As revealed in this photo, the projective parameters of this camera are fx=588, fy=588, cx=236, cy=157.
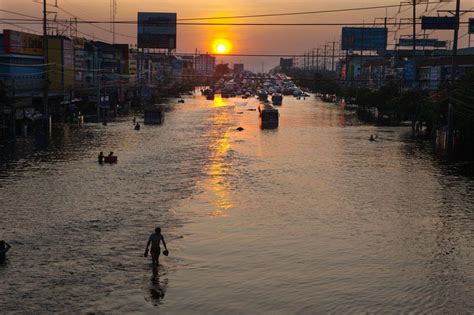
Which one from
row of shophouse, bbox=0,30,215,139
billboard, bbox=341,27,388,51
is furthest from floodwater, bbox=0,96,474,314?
billboard, bbox=341,27,388,51

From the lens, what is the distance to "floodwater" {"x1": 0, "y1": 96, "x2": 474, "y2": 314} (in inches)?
793

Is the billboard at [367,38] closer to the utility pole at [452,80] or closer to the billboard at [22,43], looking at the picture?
the billboard at [22,43]

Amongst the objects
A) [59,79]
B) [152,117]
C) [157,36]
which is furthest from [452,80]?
[157,36]

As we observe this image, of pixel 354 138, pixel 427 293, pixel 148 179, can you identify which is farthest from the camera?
pixel 354 138

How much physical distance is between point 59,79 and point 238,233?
78.5 meters

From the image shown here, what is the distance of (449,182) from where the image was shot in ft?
142

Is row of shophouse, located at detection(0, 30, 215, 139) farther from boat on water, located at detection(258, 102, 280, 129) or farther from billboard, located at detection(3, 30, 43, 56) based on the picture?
boat on water, located at detection(258, 102, 280, 129)

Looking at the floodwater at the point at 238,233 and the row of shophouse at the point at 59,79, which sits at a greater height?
the row of shophouse at the point at 59,79

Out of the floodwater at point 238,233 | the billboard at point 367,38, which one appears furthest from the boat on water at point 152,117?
the billboard at point 367,38

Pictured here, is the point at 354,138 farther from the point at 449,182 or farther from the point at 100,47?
the point at 100,47

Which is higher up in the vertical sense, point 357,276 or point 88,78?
point 88,78

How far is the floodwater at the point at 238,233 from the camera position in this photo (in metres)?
20.1

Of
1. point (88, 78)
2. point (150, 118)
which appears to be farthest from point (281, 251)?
point (88, 78)

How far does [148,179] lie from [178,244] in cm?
1707
